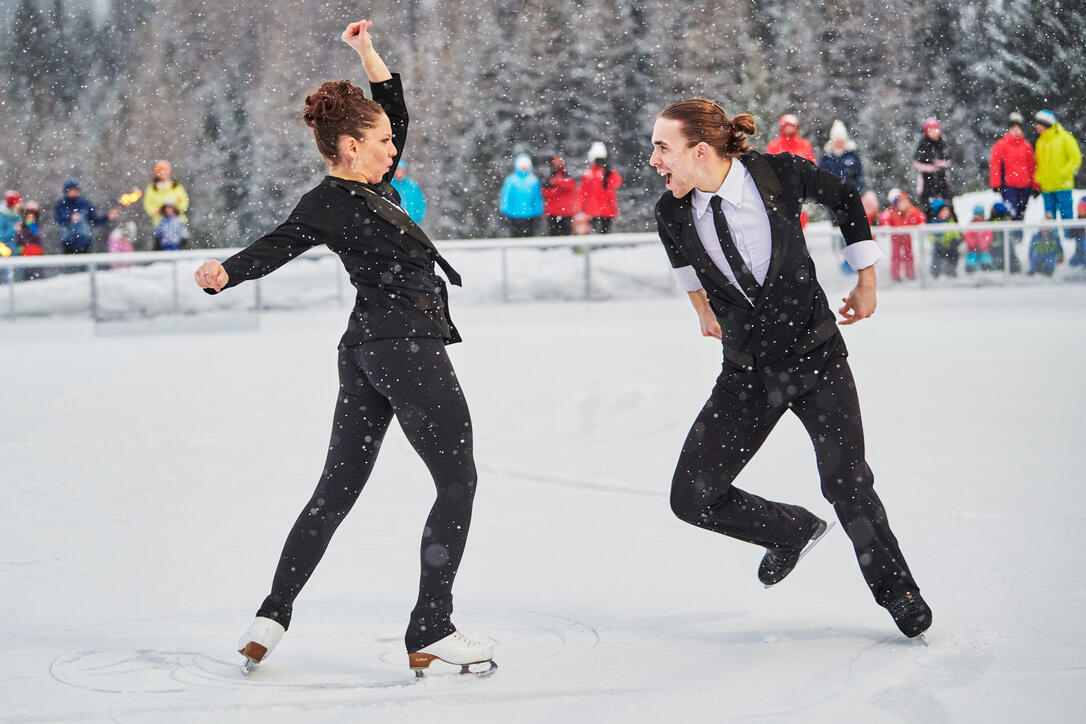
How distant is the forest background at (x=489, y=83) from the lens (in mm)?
31750

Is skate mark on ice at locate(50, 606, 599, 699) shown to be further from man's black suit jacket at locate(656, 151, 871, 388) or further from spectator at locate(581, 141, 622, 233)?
spectator at locate(581, 141, 622, 233)

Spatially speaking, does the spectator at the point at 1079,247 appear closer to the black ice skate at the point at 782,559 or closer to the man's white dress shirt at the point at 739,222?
the black ice skate at the point at 782,559

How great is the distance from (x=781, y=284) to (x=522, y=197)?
12.3 m

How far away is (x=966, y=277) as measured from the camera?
1271cm

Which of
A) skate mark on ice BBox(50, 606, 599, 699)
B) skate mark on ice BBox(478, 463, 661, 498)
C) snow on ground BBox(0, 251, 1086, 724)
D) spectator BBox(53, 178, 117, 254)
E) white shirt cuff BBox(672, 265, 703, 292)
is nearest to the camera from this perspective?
snow on ground BBox(0, 251, 1086, 724)

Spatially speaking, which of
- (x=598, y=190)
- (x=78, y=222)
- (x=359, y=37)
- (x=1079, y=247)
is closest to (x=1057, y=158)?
(x=1079, y=247)

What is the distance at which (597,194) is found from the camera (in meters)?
15.3

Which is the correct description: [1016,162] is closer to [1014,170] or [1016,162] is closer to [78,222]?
[1014,170]

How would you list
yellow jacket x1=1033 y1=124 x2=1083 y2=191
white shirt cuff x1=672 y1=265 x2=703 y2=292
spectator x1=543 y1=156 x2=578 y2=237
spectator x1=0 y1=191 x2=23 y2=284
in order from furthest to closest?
spectator x1=543 y1=156 x2=578 y2=237 → spectator x1=0 y1=191 x2=23 y2=284 → yellow jacket x1=1033 y1=124 x2=1083 y2=191 → white shirt cuff x1=672 y1=265 x2=703 y2=292

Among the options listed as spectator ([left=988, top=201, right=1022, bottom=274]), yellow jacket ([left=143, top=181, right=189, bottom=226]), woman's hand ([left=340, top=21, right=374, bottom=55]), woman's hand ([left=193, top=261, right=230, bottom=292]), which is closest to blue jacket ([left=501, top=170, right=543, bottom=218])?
yellow jacket ([left=143, top=181, right=189, bottom=226])

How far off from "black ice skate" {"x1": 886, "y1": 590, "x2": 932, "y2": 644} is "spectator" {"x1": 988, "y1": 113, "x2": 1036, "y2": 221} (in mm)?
11318

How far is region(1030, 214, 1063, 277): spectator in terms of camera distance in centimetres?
1241

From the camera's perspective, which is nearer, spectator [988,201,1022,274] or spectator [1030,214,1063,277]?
spectator [1030,214,1063,277]

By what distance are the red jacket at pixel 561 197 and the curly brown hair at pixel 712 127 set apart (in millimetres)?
12191
